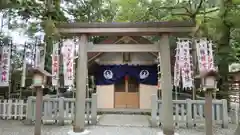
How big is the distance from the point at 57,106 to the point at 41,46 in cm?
338

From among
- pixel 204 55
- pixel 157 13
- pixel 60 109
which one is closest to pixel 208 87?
pixel 204 55

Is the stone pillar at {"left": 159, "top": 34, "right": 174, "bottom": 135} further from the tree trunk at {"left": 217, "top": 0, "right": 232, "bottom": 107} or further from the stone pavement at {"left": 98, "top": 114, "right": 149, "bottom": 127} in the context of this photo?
the tree trunk at {"left": 217, "top": 0, "right": 232, "bottom": 107}

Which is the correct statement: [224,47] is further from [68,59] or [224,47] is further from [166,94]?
[68,59]

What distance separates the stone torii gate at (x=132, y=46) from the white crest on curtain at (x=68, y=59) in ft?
2.58

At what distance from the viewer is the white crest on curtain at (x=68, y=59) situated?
7.32 meters

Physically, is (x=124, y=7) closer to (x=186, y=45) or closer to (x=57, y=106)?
(x=186, y=45)

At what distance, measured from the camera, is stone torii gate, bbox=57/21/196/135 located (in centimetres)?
625

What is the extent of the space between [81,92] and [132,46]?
214 centimetres

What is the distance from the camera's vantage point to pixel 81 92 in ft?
21.1

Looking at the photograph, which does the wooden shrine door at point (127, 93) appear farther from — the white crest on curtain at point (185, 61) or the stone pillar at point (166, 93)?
the stone pillar at point (166, 93)

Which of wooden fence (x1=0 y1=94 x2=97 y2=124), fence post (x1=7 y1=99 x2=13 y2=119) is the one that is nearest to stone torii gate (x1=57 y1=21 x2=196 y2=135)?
wooden fence (x1=0 y1=94 x2=97 y2=124)

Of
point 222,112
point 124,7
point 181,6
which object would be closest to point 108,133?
point 222,112

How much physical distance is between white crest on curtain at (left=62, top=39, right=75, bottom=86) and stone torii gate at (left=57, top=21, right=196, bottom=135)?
0.79 m

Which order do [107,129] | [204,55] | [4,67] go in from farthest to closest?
[4,67]
[204,55]
[107,129]
